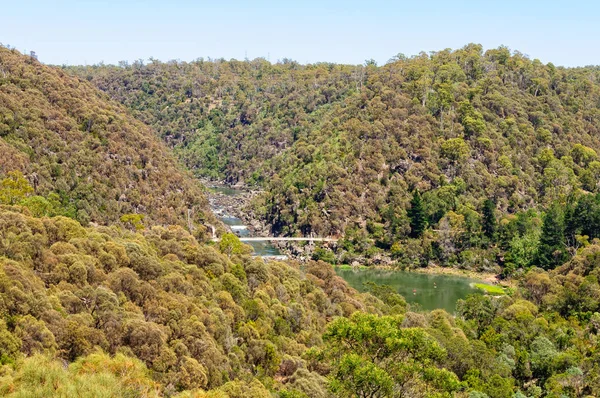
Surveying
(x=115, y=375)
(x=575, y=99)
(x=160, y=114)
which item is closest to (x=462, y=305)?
(x=115, y=375)

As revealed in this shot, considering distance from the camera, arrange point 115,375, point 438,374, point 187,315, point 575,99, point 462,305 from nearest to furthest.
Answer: point 115,375
point 438,374
point 187,315
point 462,305
point 575,99

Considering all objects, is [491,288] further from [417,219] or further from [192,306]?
[192,306]

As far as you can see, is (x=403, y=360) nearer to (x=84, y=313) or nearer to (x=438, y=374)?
(x=438, y=374)

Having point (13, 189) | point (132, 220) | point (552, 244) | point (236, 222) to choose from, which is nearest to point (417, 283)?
point (552, 244)

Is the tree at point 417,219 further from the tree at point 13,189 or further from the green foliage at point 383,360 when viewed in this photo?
the green foliage at point 383,360

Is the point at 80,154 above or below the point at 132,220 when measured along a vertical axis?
above

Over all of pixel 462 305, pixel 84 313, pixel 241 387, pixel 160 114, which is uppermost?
pixel 160 114
